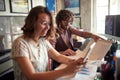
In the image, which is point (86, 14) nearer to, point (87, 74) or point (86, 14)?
point (86, 14)

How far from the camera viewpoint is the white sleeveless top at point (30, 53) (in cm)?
95

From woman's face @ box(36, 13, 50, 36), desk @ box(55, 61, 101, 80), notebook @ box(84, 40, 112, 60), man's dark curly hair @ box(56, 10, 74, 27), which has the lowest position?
desk @ box(55, 61, 101, 80)

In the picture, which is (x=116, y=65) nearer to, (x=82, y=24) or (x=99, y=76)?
(x=99, y=76)

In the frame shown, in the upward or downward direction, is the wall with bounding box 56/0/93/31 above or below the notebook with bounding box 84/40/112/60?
above

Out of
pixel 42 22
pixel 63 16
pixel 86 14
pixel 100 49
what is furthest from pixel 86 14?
pixel 42 22

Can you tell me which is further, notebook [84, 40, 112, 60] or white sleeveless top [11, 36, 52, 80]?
notebook [84, 40, 112, 60]

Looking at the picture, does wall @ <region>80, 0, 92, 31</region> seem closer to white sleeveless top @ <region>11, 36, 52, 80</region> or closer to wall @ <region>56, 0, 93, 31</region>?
wall @ <region>56, 0, 93, 31</region>

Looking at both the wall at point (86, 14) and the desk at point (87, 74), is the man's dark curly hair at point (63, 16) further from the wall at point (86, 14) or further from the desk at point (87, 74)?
the wall at point (86, 14)

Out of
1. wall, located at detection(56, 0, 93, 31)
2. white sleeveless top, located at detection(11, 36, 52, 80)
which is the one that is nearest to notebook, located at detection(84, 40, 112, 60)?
white sleeveless top, located at detection(11, 36, 52, 80)

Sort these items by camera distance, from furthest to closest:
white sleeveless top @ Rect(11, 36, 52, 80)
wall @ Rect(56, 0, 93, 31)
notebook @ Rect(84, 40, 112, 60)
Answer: wall @ Rect(56, 0, 93, 31)
notebook @ Rect(84, 40, 112, 60)
white sleeveless top @ Rect(11, 36, 52, 80)

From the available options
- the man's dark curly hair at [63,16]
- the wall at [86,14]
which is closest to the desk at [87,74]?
the man's dark curly hair at [63,16]

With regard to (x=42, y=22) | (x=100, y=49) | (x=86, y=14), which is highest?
(x=86, y=14)

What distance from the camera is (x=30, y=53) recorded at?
1017 millimetres

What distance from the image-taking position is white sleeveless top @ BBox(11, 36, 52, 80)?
0.95m
